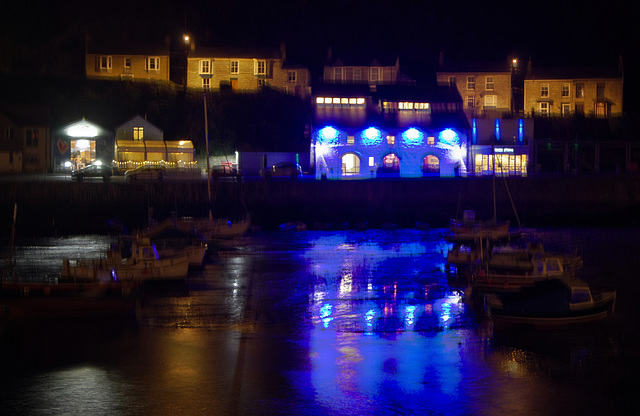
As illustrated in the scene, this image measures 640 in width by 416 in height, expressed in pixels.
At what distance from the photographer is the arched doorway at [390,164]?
5912cm

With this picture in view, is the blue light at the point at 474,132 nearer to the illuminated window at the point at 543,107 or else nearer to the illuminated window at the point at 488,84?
the illuminated window at the point at 488,84

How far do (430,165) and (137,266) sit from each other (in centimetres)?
3591

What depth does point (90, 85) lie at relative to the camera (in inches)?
2751

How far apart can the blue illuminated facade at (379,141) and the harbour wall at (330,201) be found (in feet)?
20.4

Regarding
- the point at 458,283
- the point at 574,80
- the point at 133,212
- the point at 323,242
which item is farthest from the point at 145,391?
the point at 574,80

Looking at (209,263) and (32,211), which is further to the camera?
(32,211)

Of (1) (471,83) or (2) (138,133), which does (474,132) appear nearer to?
(1) (471,83)

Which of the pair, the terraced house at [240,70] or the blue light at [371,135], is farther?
the terraced house at [240,70]

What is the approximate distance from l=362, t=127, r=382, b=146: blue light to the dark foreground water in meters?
28.5

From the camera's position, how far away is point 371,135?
5888 cm

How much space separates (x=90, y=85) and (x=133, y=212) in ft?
89.5

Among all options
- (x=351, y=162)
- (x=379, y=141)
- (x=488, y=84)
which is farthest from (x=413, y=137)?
(x=488, y=84)

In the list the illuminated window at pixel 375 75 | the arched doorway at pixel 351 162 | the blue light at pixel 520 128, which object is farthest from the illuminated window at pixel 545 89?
the arched doorway at pixel 351 162

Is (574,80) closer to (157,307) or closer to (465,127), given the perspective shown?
(465,127)
